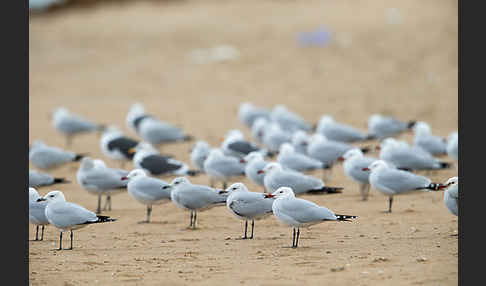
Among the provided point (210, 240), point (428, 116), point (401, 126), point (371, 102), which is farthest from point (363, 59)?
point (210, 240)

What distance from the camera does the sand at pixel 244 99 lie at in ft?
24.8

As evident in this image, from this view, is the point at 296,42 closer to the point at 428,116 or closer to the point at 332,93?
the point at 332,93

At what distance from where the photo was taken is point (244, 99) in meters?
24.6

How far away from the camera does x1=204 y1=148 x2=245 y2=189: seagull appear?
12086 millimetres

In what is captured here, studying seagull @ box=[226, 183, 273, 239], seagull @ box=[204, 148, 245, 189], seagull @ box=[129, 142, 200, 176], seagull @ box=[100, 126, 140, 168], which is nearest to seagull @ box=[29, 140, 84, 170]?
seagull @ box=[100, 126, 140, 168]

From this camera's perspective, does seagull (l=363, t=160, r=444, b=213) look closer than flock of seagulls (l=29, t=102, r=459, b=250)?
No

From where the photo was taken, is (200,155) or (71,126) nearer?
(200,155)

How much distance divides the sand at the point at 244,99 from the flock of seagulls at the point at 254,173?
1.01 ft

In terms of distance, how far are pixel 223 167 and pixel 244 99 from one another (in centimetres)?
1263

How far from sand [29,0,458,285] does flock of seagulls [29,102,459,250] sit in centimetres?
31

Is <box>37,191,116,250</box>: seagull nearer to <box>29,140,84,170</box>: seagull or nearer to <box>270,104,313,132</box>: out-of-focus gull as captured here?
<box>29,140,84,170</box>: seagull

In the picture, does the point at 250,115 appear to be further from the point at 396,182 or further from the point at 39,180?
the point at 396,182

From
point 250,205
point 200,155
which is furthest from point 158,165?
point 250,205

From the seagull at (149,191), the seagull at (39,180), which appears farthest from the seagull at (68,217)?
the seagull at (39,180)
